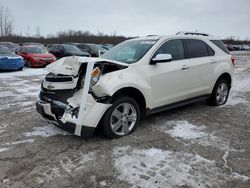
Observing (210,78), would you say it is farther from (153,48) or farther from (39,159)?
(39,159)

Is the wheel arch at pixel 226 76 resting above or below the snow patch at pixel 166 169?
above

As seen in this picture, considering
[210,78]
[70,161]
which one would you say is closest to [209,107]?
[210,78]

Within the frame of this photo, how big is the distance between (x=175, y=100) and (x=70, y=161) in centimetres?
254

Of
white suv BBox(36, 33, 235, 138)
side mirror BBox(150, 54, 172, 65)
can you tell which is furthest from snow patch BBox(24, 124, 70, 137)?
side mirror BBox(150, 54, 172, 65)

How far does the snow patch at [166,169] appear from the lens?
3084mm

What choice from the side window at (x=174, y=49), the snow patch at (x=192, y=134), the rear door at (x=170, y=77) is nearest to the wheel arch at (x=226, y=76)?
the rear door at (x=170, y=77)

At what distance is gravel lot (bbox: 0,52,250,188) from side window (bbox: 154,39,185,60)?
1.30 m

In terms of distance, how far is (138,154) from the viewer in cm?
381

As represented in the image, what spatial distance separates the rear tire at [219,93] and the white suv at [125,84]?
1.51 ft

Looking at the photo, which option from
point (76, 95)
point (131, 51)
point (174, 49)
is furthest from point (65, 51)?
point (76, 95)

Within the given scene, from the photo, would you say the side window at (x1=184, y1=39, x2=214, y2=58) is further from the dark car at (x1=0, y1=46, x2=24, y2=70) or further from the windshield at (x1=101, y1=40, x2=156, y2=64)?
the dark car at (x1=0, y1=46, x2=24, y2=70)

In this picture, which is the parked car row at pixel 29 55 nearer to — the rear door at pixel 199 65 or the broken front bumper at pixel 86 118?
the rear door at pixel 199 65

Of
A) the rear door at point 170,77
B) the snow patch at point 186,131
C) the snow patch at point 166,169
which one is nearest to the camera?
the snow patch at point 166,169

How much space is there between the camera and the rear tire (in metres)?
6.37
